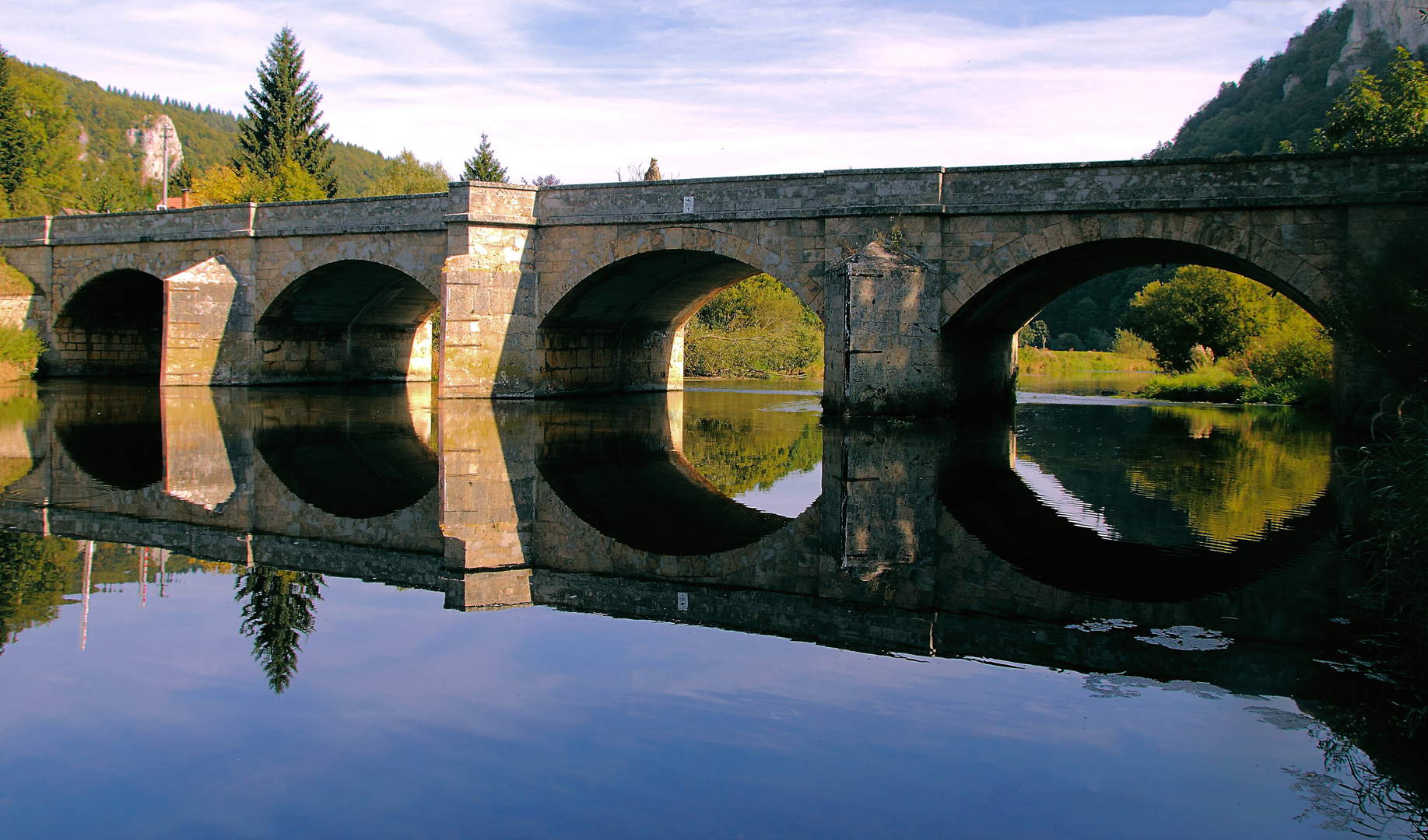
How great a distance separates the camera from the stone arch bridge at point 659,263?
1436 centimetres

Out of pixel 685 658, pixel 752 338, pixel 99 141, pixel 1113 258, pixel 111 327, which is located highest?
pixel 99 141

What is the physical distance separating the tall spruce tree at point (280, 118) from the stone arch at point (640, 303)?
84.6 feet

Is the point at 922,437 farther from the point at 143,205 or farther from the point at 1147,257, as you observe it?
the point at 143,205

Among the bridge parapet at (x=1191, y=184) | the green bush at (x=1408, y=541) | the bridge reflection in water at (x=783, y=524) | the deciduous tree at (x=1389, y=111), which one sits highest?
the deciduous tree at (x=1389, y=111)

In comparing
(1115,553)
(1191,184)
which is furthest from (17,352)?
(1115,553)

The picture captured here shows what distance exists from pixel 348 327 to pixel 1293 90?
45.1 meters

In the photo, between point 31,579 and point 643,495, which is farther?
point 643,495

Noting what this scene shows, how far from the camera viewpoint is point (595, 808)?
311 cm

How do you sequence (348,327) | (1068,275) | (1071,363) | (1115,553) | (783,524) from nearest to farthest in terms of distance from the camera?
(1115,553)
(783,524)
(1068,275)
(348,327)
(1071,363)

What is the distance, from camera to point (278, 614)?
5.24 metres

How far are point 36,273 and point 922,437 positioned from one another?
25.4 meters

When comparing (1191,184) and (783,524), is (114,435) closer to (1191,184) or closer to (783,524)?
(783,524)

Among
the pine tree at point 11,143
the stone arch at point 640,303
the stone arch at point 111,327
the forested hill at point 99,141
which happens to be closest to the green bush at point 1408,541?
the stone arch at point 640,303

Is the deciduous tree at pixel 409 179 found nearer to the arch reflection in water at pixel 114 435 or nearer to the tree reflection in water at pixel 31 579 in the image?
the arch reflection in water at pixel 114 435
